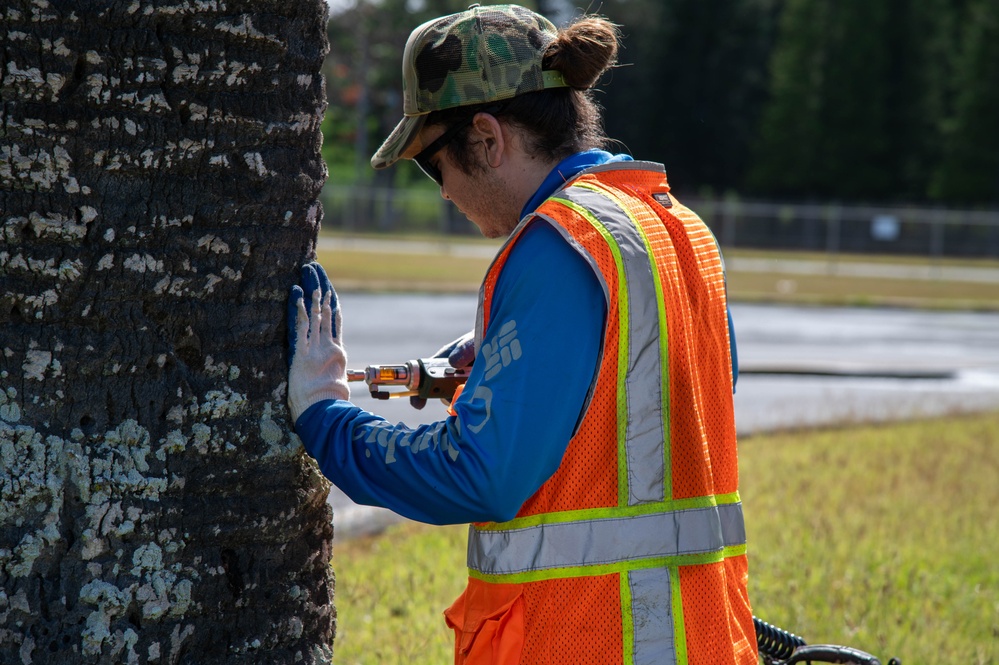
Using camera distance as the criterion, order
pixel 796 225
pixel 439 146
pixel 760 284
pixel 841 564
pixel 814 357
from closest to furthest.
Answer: pixel 439 146, pixel 841 564, pixel 814 357, pixel 760 284, pixel 796 225

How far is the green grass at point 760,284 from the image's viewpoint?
72.0 ft

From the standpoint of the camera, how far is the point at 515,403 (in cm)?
187

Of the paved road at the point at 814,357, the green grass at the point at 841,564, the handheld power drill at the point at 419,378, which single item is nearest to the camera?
the handheld power drill at the point at 419,378

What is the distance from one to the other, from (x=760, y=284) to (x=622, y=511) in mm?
24862

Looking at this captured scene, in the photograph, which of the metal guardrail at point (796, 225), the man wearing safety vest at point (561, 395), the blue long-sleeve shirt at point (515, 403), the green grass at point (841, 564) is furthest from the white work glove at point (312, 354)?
the metal guardrail at point (796, 225)

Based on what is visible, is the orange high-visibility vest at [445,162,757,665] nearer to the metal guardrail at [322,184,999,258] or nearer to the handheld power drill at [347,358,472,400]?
the handheld power drill at [347,358,472,400]

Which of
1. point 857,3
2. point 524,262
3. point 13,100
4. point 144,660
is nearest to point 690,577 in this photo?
point 524,262

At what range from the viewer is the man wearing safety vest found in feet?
6.22

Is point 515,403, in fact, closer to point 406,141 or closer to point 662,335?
point 662,335

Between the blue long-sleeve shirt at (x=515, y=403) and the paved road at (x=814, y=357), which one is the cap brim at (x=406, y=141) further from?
the paved road at (x=814, y=357)

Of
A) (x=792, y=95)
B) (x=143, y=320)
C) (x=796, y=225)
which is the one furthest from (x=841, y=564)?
(x=792, y=95)

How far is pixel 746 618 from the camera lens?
2.25m

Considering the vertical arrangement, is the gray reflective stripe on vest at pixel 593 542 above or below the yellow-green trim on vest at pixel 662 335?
below

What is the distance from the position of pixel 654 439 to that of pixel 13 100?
1215mm
